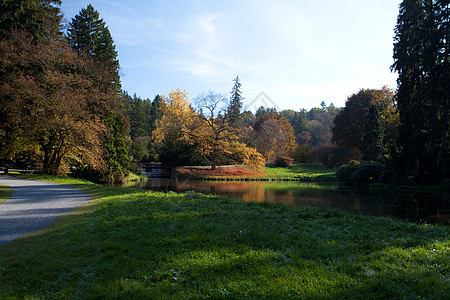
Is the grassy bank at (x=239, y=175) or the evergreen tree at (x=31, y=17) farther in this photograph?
the grassy bank at (x=239, y=175)

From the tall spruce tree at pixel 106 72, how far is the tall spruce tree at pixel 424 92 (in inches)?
931

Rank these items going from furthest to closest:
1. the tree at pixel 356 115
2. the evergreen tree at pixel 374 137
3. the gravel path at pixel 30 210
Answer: the tree at pixel 356 115 < the evergreen tree at pixel 374 137 < the gravel path at pixel 30 210

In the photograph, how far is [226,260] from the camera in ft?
14.4

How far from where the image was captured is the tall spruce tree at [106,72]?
22.5 meters

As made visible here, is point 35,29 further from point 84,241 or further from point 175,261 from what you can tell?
point 175,261

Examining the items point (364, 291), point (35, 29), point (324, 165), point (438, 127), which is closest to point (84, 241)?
point (364, 291)

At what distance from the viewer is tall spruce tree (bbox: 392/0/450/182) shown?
19.7 m

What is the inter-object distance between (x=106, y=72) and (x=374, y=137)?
103 feet

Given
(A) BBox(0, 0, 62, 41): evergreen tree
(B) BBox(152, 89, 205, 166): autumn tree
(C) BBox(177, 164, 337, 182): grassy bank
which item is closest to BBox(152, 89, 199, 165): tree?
(B) BBox(152, 89, 205, 166): autumn tree

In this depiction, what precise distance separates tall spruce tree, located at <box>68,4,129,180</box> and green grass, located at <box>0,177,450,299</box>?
17.2m

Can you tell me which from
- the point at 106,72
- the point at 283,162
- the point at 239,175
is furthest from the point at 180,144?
the point at 283,162

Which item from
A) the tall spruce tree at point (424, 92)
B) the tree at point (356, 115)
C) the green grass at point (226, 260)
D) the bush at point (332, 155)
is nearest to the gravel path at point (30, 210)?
the green grass at point (226, 260)

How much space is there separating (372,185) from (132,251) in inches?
960

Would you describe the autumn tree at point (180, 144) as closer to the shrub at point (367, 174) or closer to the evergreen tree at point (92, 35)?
the evergreen tree at point (92, 35)
